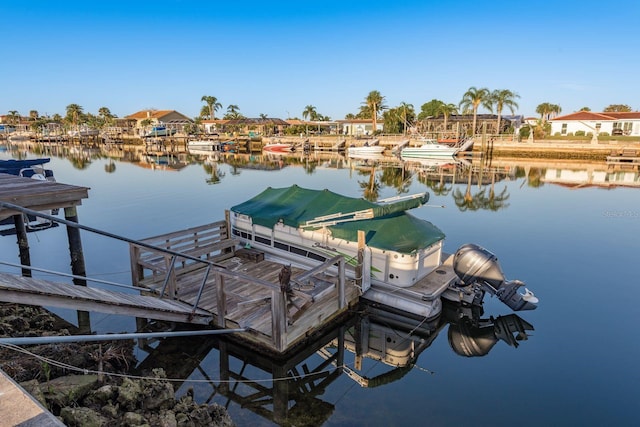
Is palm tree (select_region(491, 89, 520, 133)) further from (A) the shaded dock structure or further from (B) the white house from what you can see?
(A) the shaded dock structure

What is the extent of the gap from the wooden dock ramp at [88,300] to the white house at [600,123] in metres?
77.9

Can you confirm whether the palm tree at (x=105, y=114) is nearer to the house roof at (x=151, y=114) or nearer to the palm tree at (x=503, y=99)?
the house roof at (x=151, y=114)

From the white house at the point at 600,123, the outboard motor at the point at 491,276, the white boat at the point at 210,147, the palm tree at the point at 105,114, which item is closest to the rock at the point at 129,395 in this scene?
the outboard motor at the point at 491,276

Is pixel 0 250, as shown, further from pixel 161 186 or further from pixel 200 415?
pixel 161 186

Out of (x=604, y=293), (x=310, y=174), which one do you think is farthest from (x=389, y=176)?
(x=604, y=293)

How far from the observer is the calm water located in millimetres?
8109

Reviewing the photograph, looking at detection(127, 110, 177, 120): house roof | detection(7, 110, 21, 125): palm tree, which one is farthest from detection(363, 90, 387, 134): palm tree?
detection(7, 110, 21, 125): palm tree

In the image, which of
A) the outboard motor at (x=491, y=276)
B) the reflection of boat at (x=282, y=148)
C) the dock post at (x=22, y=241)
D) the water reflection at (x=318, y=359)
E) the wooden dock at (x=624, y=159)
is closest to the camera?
the water reflection at (x=318, y=359)

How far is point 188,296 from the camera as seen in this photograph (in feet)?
35.5

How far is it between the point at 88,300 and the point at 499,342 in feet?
33.7

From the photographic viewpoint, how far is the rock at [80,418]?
5348 mm

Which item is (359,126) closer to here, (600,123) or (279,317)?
(600,123)

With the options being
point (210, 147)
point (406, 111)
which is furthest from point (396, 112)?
point (210, 147)

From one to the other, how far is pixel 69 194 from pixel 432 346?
11753 millimetres
